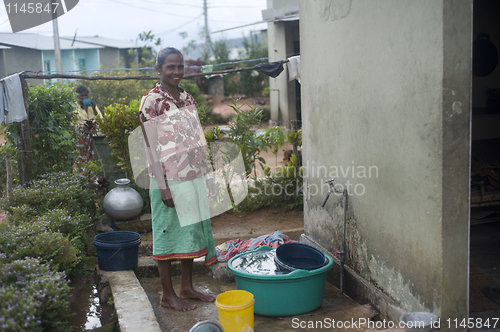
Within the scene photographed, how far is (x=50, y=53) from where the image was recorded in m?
22.0

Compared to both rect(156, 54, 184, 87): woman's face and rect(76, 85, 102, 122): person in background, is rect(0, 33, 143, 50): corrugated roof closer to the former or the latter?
rect(76, 85, 102, 122): person in background

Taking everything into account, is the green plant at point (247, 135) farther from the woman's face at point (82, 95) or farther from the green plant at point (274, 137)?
the woman's face at point (82, 95)

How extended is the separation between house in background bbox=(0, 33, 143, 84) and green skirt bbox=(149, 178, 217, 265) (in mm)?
13460

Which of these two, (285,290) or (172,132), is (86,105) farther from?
(285,290)

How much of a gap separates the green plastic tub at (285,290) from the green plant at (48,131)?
343cm

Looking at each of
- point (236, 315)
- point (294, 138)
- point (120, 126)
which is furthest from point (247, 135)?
point (236, 315)

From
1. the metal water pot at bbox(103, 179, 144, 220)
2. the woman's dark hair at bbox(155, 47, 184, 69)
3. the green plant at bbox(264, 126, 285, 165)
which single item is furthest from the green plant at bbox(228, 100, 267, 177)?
the woman's dark hair at bbox(155, 47, 184, 69)

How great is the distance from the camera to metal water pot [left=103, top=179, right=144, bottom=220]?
215 inches

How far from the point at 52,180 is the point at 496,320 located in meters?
4.62

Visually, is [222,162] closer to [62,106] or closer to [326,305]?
[62,106]

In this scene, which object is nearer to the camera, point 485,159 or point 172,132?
point 172,132

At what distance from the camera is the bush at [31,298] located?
7.15 ft


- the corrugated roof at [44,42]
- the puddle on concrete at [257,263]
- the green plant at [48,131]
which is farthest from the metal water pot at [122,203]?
the corrugated roof at [44,42]

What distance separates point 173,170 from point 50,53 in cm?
2167
